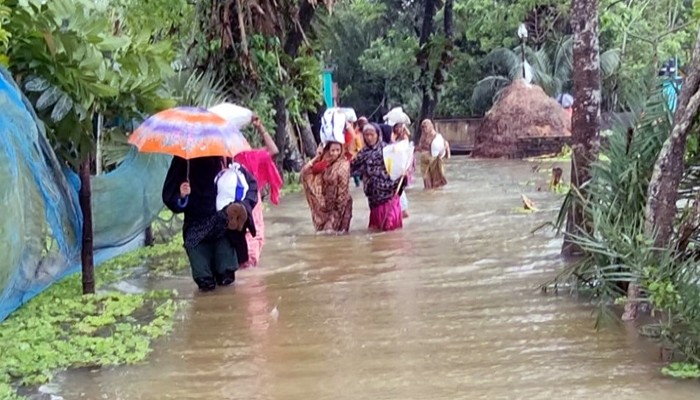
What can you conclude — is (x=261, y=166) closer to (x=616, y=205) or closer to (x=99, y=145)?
(x=99, y=145)

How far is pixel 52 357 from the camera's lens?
607 centimetres

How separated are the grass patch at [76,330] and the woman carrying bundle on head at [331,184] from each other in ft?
11.9

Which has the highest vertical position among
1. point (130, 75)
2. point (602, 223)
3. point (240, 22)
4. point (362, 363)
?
point (240, 22)

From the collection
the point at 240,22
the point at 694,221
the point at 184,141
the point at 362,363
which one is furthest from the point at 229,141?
the point at 240,22

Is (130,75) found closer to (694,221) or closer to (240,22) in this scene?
(694,221)

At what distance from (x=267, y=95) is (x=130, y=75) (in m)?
9.59

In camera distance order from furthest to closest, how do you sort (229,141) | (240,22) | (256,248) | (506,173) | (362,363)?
(506,173) → (240,22) → (256,248) → (229,141) → (362,363)

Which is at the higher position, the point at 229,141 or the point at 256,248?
the point at 229,141

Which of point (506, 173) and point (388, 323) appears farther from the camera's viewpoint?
point (506, 173)

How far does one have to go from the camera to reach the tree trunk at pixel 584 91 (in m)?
8.67

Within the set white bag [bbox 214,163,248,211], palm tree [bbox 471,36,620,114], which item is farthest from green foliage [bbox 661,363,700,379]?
palm tree [bbox 471,36,620,114]

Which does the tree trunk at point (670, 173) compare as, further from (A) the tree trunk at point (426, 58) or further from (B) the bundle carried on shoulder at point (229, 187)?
(A) the tree trunk at point (426, 58)

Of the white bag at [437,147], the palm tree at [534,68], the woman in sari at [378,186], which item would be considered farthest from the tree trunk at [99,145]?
the palm tree at [534,68]

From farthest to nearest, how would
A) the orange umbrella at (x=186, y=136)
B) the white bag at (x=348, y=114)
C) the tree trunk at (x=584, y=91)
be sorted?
the white bag at (x=348, y=114)
the tree trunk at (x=584, y=91)
the orange umbrella at (x=186, y=136)
